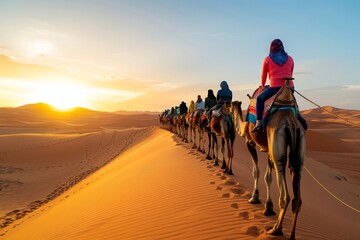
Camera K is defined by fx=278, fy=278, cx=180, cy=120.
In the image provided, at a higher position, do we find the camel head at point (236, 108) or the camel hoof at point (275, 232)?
the camel head at point (236, 108)

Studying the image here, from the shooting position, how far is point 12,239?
8.60 meters

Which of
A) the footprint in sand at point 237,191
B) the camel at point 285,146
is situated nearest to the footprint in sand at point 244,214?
the camel at point 285,146

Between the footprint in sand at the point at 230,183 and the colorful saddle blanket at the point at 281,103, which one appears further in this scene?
the footprint in sand at the point at 230,183

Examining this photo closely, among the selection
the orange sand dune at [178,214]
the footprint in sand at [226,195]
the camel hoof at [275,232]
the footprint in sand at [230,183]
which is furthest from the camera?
the footprint in sand at [230,183]

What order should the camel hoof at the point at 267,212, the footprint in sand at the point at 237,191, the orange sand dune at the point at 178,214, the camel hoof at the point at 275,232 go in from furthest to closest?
the footprint in sand at the point at 237,191 < the camel hoof at the point at 267,212 < the orange sand dune at the point at 178,214 < the camel hoof at the point at 275,232

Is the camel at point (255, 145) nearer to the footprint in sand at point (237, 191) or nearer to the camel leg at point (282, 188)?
the footprint in sand at point (237, 191)

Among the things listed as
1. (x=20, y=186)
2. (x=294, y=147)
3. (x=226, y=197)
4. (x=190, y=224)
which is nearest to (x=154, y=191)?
(x=226, y=197)

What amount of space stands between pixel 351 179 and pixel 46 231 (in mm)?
19134

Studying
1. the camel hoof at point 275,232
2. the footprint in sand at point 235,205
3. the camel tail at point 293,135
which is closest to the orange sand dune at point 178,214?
the footprint in sand at point 235,205

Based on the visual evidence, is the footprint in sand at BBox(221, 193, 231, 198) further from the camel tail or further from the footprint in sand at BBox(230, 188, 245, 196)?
the camel tail

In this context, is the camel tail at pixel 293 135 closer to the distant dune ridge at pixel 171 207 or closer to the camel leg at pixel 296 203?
the camel leg at pixel 296 203

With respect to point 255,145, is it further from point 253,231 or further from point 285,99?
point 253,231

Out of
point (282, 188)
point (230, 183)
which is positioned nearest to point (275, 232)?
point (282, 188)

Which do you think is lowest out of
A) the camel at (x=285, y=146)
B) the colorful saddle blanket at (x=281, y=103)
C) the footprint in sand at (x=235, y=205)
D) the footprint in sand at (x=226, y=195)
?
the footprint in sand at (x=235, y=205)
